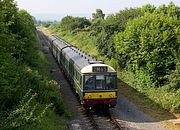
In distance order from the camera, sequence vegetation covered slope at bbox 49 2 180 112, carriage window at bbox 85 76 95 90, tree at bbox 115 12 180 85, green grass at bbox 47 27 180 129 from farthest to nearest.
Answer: tree at bbox 115 12 180 85, vegetation covered slope at bbox 49 2 180 112, green grass at bbox 47 27 180 129, carriage window at bbox 85 76 95 90

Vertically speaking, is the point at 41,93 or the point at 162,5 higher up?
the point at 162,5

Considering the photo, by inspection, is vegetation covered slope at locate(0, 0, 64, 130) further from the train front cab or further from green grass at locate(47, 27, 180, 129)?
green grass at locate(47, 27, 180, 129)

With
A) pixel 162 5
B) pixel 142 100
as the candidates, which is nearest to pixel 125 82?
pixel 142 100

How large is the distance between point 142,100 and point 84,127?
7.02 meters

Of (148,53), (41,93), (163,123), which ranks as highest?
(148,53)

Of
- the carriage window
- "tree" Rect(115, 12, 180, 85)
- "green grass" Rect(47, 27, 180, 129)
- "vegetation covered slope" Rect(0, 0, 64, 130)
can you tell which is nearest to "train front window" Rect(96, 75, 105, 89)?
the carriage window

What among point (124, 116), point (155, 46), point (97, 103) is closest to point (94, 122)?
point (97, 103)

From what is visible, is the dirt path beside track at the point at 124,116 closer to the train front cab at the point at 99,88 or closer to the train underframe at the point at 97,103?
the train underframe at the point at 97,103

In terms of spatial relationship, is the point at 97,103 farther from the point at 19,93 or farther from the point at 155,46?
the point at 155,46

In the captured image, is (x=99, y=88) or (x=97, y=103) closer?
(x=99, y=88)

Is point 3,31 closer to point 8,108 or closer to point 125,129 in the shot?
point 8,108

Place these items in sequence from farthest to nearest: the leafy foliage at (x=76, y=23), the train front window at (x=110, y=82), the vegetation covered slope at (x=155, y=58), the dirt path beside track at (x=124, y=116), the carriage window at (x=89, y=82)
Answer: the leafy foliage at (x=76, y=23) → the vegetation covered slope at (x=155, y=58) → the train front window at (x=110, y=82) → the carriage window at (x=89, y=82) → the dirt path beside track at (x=124, y=116)

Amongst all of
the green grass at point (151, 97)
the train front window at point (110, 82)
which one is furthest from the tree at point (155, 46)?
the train front window at point (110, 82)

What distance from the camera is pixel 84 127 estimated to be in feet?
60.5
